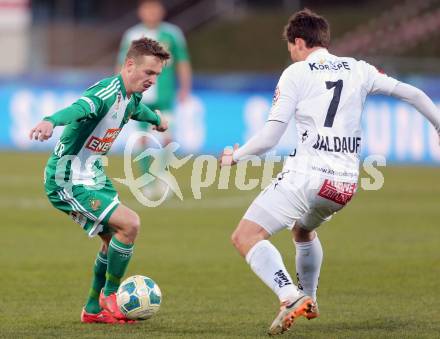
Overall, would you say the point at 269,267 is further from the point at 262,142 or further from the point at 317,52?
the point at 317,52

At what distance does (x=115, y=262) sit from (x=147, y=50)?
4.80ft

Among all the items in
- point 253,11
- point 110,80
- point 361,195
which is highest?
point 253,11

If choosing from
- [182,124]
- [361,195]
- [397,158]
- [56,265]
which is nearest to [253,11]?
[182,124]

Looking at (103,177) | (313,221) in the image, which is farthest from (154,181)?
(313,221)

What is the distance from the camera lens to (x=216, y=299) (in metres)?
8.47

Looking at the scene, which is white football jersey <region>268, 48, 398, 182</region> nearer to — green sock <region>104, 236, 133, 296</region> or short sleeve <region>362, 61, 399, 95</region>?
short sleeve <region>362, 61, 399, 95</region>

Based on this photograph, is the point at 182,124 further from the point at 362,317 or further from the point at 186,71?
the point at 362,317

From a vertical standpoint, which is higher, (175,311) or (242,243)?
(242,243)

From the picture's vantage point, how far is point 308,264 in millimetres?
7594

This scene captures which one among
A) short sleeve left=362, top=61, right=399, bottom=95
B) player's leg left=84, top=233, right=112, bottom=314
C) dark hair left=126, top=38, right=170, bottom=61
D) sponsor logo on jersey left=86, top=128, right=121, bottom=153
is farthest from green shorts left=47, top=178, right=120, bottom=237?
short sleeve left=362, top=61, right=399, bottom=95

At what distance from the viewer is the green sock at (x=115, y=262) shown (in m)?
7.52

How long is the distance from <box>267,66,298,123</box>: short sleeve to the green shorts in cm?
138

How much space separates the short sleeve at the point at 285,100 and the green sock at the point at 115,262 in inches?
56.8

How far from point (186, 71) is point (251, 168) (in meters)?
3.98
